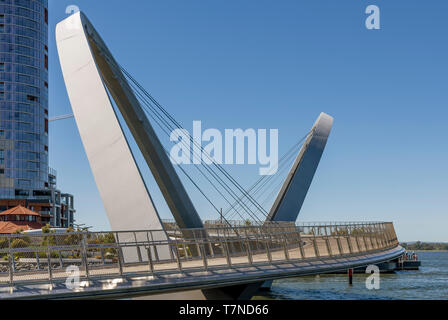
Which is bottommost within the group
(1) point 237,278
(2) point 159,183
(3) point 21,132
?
(1) point 237,278

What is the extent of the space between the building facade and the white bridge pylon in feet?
262

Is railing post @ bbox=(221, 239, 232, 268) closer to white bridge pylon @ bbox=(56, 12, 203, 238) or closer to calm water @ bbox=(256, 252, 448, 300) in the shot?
white bridge pylon @ bbox=(56, 12, 203, 238)

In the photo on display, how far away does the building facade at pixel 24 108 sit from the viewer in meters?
97.5

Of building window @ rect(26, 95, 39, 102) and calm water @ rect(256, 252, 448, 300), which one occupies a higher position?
building window @ rect(26, 95, 39, 102)

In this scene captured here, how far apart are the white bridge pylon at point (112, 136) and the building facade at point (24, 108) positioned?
262 ft

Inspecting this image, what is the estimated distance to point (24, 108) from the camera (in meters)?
98.9

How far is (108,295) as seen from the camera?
41.6 feet

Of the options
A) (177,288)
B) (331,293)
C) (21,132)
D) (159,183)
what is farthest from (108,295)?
(21,132)

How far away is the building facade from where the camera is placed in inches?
3839

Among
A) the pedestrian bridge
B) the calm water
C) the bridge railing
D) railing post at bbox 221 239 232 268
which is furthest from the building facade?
railing post at bbox 221 239 232 268

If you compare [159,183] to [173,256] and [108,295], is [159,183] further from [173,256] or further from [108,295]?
[108,295]

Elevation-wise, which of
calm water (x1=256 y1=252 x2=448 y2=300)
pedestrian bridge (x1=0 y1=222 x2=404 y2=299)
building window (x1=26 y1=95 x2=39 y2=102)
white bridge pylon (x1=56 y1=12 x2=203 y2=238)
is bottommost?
calm water (x1=256 y1=252 x2=448 y2=300)
